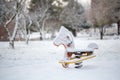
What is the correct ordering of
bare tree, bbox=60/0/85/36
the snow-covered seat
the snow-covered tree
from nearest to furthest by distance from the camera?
1. the snow-covered seat
2. the snow-covered tree
3. bare tree, bbox=60/0/85/36

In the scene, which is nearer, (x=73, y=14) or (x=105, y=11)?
(x=105, y=11)

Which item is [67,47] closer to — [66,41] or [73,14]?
[66,41]

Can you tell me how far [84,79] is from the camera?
24.1 feet

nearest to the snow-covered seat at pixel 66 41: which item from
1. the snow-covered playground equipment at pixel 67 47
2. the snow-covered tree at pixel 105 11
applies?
the snow-covered playground equipment at pixel 67 47

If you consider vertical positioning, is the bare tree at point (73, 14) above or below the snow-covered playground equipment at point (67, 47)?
above

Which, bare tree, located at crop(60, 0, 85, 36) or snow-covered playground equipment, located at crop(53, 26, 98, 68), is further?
bare tree, located at crop(60, 0, 85, 36)

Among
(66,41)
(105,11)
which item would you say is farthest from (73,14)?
(66,41)

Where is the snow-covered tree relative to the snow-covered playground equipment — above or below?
above

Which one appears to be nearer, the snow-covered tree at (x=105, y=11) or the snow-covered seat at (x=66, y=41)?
the snow-covered seat at (x=66, y=41)

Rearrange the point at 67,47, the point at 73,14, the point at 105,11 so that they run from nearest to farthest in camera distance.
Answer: the point at 67,47
the point at 105,11
the point at 73,14

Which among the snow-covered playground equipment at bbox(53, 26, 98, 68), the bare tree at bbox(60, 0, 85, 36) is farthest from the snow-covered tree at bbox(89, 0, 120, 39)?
the snow-covered playground equipment at bbox(53, 26, 98, 68)

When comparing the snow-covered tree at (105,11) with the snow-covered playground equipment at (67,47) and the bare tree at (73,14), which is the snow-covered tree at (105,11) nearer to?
the bare tree at (73,14)

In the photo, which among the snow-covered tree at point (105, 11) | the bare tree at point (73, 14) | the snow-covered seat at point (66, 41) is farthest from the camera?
the bare tree at point (73, 14)

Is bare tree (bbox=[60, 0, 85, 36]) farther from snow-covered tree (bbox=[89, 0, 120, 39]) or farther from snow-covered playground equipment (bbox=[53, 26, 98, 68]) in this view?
snow-covered playground equipment (bbox=[53, 26, 98, 68])
